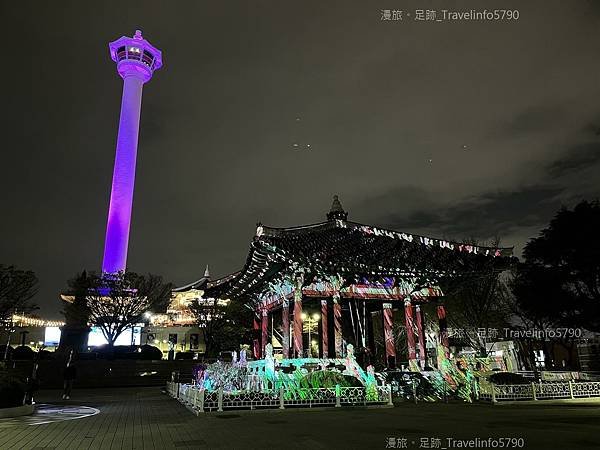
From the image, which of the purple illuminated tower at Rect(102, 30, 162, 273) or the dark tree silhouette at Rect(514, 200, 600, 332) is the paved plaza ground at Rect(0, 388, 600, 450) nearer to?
the dark tree silhouette at Rect(514, 200, 600, 332)

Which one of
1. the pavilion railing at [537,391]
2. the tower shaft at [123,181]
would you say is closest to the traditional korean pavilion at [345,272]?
the pavilion railing at [537,391]

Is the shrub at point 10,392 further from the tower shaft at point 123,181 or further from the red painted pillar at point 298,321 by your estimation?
the tower shaft at point 123,181

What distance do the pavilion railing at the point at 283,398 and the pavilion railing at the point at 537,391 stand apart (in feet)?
17.4

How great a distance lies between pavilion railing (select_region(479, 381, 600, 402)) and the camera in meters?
17.5

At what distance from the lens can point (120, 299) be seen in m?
42.7

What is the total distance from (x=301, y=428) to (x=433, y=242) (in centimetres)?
1338

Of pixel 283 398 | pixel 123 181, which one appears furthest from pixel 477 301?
pixel 123 181

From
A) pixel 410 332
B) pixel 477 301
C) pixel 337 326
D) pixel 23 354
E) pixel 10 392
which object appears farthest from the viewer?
pixel 23 354

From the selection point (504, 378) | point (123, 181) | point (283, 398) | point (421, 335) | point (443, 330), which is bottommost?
point (283, 398)

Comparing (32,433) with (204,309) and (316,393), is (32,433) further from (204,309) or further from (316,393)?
(204,309)

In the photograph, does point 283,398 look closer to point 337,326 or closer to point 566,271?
point 337,326

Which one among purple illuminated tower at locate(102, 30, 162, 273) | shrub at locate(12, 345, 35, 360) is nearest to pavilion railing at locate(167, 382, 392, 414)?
shrub at locate(12, 345, 35, 360)

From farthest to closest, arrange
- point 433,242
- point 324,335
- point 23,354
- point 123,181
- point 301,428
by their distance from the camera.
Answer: point 123,181 < point 23,354 < point 324,335 < point 433,242 < point 301,428

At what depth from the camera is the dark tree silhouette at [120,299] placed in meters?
Answer: 41.0
